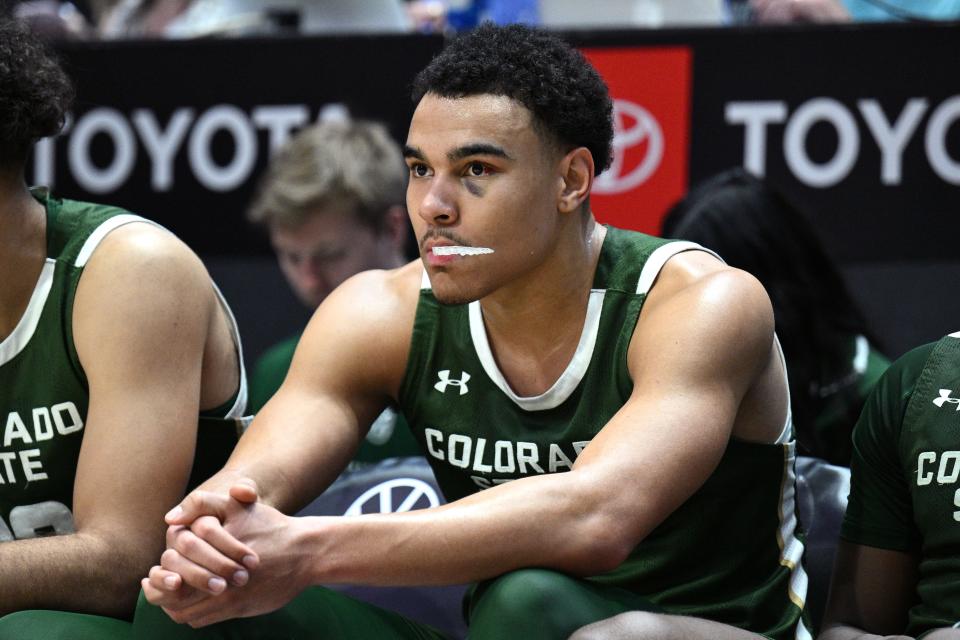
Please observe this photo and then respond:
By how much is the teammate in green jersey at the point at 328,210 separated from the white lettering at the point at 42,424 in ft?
4.65

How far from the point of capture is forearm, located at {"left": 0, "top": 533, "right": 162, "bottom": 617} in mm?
2346

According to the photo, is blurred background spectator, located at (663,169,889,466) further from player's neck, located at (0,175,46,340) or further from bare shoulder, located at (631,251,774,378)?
player's neck, located at (0,175,46,340)

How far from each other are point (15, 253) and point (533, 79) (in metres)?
0.98

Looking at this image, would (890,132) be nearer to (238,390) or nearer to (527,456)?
(527,456)

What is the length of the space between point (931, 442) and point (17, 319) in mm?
1587

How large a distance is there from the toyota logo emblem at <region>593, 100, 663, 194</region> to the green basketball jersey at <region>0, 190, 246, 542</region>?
171 cm

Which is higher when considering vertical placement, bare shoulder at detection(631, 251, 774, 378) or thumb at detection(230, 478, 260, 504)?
bare shoulder at detection(631, 251, 774, 378)

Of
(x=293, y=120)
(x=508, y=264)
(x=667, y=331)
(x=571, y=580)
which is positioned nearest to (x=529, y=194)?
(x=508, y=264)

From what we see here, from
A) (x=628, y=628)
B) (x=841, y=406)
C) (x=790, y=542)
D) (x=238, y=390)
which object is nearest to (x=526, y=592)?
(x=628, y=628)

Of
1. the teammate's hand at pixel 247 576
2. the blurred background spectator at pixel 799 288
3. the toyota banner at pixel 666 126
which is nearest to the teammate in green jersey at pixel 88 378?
the teammate's hand at pixel 247 576

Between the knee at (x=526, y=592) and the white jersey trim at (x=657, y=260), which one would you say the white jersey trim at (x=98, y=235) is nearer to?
the white jersey trim at (x=657, y=260)

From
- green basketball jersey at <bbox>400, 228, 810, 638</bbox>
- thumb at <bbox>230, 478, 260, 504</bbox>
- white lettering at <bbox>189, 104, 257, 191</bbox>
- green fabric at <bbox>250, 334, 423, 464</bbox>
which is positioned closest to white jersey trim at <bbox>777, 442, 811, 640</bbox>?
green basketball jersey at <bbox>400, 228, 810, 638</bbox>

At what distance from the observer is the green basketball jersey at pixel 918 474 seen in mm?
2352

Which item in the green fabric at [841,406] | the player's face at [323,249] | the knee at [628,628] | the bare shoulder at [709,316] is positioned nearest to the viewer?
the knee at [628,628]
